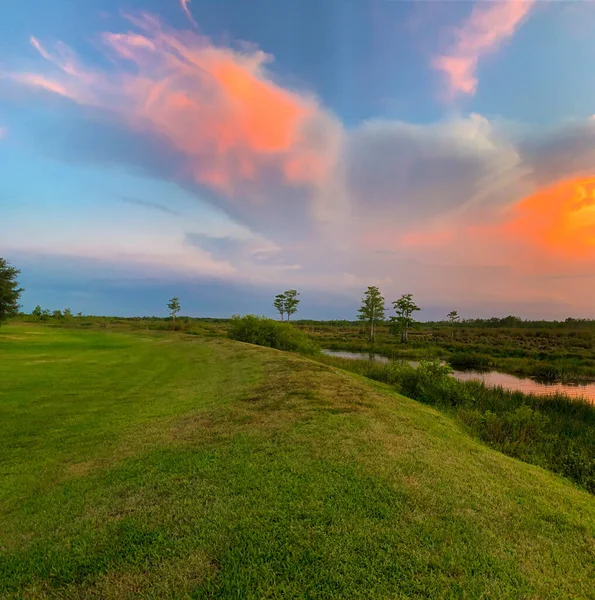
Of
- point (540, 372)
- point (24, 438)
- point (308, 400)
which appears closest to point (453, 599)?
point (308, 400)

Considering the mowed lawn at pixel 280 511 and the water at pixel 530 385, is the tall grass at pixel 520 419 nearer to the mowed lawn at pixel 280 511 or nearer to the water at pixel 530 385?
the mowed lawn at pixel 280 511

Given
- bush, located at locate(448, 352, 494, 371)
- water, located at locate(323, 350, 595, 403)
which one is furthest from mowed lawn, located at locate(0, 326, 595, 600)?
bush, located at locate(448, 352, 494, 371)

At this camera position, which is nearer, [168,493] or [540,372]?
[168,493]

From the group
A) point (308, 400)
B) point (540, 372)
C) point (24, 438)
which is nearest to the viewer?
point (24, 438)

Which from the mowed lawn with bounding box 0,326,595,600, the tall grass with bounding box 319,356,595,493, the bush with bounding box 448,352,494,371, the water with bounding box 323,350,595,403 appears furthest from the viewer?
the bush with bounding box 448,352,494,371

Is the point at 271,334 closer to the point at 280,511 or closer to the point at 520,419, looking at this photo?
the point at 520,419

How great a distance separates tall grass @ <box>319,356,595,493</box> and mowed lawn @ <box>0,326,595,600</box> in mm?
2041

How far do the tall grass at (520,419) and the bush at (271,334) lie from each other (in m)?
13.2

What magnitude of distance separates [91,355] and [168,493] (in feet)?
65.6

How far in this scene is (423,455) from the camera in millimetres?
5781

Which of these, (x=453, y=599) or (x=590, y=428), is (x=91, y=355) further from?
(x=590, y=428)

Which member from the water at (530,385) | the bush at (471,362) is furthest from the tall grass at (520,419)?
the bush at (471,362)

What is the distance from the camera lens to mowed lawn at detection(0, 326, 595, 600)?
9.99ft

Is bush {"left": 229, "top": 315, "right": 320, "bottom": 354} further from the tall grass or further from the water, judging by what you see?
the tall grass
